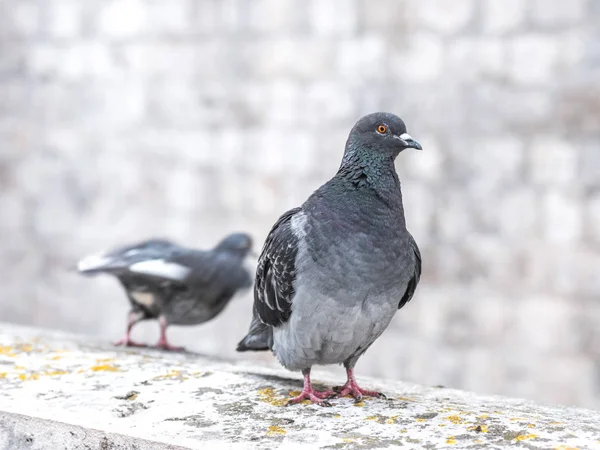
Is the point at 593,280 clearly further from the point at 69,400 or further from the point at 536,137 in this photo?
the point at 69,400

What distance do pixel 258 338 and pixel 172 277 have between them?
1.05 metres

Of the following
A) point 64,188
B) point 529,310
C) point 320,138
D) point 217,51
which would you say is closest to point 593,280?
point 529,310

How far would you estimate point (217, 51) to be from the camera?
21.9ft

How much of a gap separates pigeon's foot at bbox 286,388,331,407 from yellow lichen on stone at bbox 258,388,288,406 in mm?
32

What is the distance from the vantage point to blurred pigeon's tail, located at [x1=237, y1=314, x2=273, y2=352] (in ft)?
11.2

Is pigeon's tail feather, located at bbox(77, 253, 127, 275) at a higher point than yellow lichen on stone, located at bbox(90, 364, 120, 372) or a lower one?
higher

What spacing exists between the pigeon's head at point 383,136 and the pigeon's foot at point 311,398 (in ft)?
2.73

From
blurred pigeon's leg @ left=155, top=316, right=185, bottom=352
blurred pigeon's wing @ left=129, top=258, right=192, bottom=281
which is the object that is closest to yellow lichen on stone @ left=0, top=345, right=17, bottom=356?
blurred pigeon's wing @ left=129, top=258, right=192, bottom=281

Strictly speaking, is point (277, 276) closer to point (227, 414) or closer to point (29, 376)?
point (227, 414)

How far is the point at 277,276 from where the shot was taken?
10.2ft

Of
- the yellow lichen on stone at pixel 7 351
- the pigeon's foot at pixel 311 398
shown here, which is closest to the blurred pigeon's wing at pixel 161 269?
the yellow lichen on stone at pixel 7 351

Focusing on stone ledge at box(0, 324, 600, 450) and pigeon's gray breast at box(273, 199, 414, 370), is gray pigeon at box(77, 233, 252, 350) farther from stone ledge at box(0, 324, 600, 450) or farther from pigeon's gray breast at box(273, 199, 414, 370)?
pigeon's gray breast at box(273, 199, 414, 370)

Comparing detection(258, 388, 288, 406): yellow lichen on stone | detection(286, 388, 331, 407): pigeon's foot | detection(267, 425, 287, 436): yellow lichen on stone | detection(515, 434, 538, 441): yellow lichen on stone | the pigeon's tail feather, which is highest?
the pigeon's tail feather

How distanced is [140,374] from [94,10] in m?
4.57
